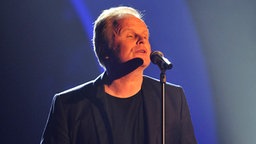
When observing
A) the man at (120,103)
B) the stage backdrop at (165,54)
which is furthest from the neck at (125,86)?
the stage backdrop at (165,54)

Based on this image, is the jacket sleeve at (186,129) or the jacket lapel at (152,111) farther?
the jacket sleeve at (186,129)

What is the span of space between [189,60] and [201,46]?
0.48 ft

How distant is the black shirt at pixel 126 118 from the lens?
7.11 ft

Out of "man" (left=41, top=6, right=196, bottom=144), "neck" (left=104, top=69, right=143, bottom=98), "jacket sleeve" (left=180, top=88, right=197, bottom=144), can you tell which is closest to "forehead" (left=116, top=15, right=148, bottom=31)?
"man" (left=41, top=6, right=196, bottom=144)

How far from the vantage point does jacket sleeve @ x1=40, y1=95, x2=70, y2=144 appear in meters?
2.17

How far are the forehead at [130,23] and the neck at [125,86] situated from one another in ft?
0.84

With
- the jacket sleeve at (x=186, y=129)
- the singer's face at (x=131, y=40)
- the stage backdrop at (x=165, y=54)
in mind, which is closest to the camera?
the singer's face at (x=131, y=40)

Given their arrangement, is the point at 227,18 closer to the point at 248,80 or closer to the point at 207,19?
the point at 207,19

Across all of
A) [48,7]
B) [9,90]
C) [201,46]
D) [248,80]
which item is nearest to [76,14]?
[48,7]

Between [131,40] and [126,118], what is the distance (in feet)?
1.36

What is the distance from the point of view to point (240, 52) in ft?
10.5

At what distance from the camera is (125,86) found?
2293 mm

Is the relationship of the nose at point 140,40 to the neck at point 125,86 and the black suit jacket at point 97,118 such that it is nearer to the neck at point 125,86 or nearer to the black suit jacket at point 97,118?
the neck at point 125,86

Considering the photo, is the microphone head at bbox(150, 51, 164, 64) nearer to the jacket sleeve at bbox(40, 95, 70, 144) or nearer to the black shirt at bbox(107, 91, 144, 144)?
the black shirt at bbox(107, 91, 144, 144)
